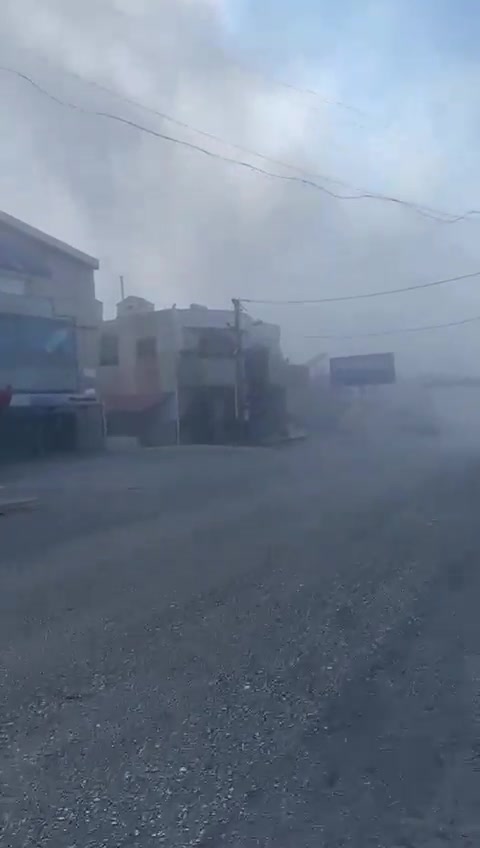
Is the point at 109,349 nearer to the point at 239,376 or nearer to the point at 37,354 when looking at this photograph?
the point at 239,376

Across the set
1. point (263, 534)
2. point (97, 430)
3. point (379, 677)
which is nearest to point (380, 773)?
point (379, 677)

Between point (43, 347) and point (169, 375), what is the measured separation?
11.8m

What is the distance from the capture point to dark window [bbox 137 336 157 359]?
46344 millimetres

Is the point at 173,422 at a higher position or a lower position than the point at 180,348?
lower

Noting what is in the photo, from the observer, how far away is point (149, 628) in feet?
23.9

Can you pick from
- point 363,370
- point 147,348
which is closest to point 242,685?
point 147,348

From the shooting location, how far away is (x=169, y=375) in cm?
4522

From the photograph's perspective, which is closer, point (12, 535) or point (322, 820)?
point (322, 820)

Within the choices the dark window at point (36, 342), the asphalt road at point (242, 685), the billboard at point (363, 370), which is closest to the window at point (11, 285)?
the dark window at point (36, 342)

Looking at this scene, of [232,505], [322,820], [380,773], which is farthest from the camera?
[232,505]

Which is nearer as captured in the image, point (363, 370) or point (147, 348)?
point (147, 348)

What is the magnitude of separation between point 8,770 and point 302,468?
21.2 m

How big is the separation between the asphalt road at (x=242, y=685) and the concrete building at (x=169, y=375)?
1200 inches

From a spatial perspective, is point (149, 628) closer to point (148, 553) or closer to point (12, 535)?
point (148, 553)
